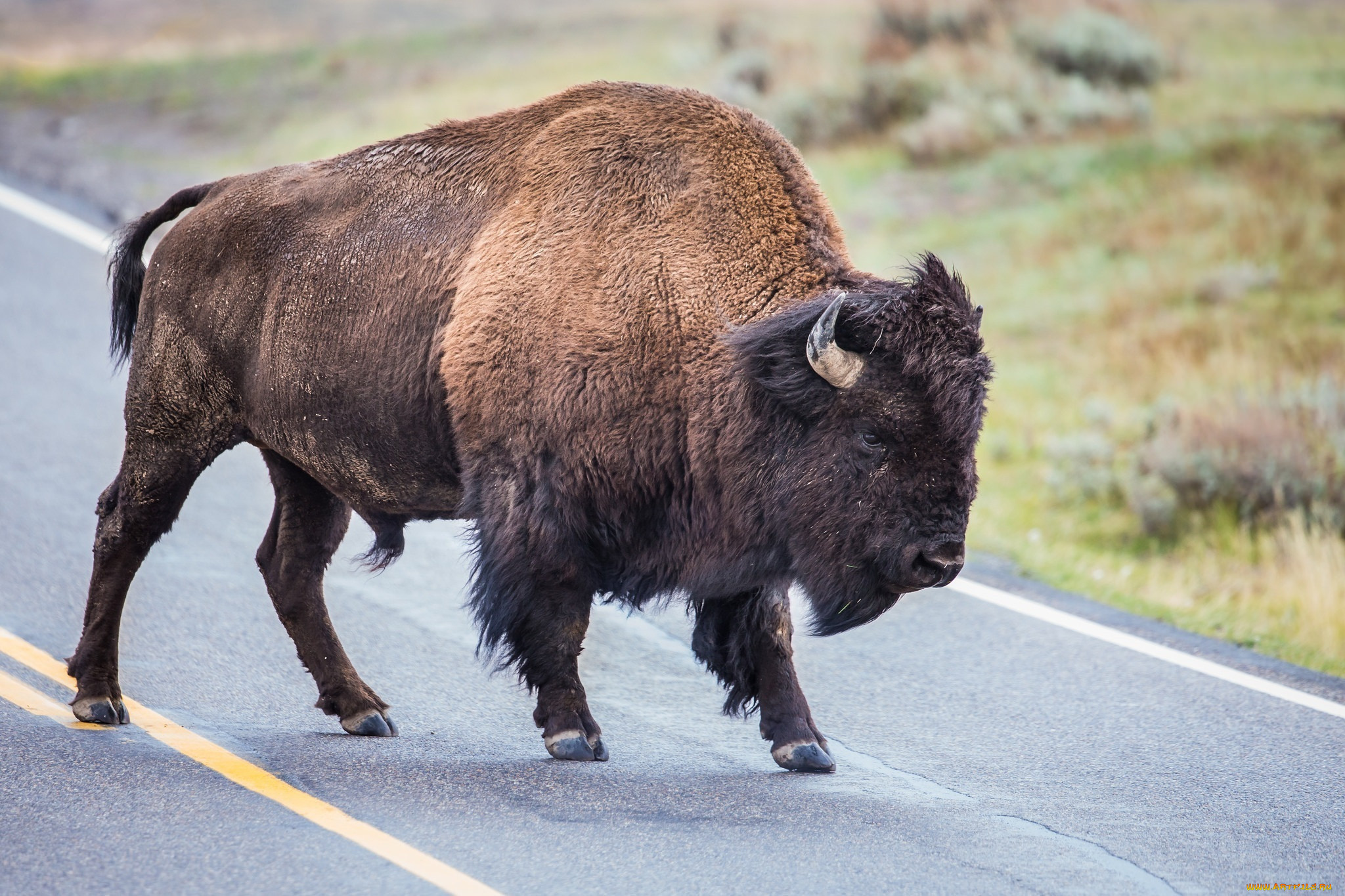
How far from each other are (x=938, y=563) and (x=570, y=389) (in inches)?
53.8

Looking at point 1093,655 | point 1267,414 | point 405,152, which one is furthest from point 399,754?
point 1267,414

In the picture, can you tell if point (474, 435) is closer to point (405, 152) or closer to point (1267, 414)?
point (405, 152)

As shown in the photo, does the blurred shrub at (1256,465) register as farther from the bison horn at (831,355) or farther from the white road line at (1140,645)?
the bison horn at (831,355)

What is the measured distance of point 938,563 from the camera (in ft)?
15.9

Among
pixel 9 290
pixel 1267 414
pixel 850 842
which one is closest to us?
pixel 850 842

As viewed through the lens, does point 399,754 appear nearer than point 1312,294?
Yes

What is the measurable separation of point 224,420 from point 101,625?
0.90 metres

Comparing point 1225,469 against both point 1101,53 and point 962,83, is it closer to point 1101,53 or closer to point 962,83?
point 962,83

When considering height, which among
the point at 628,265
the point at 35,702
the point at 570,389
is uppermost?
the point at 628,265

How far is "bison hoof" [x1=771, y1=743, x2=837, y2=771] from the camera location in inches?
217

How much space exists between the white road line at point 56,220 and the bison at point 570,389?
8048 mm

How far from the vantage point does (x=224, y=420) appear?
611 cm

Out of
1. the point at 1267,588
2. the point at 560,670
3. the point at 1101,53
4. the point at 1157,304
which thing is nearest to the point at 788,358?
the point at 560,670

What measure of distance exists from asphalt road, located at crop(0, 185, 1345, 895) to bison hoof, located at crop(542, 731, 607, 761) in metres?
0.07
